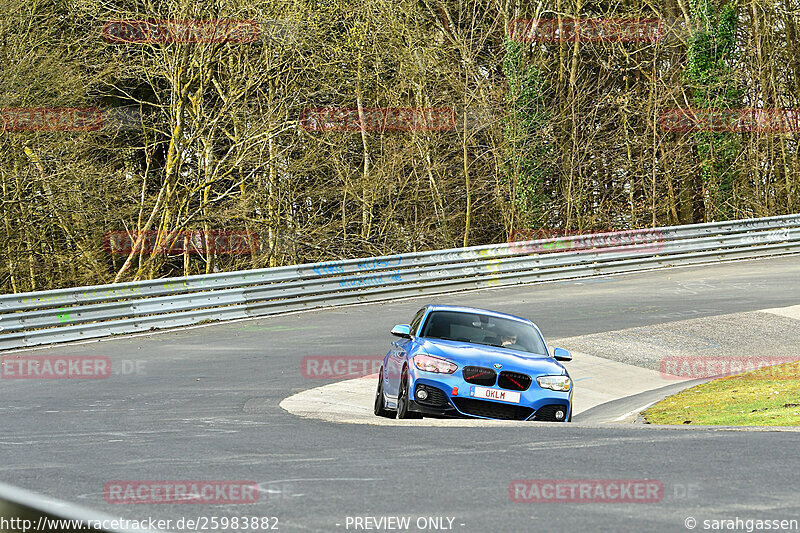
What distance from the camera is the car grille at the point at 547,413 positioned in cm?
1130

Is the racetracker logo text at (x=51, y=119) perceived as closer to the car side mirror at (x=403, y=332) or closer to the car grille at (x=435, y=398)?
the car side mirror at (x=403, y=332)

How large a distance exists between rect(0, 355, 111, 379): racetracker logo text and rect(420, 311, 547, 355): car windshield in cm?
602

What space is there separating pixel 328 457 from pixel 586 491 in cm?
232

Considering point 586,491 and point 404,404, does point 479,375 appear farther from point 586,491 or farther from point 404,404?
point 586,491

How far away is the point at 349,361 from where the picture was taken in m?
17.2

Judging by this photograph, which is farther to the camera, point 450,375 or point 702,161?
point 702,161

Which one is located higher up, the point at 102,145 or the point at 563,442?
the point at 102,145

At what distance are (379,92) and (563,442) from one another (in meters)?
28.0

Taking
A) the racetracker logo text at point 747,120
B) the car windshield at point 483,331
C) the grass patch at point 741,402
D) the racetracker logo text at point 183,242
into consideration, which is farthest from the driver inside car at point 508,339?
the racetracker logo text at point 747,120

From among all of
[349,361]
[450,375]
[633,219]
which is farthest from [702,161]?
[450,375]

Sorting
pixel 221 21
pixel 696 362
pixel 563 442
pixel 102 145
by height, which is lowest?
pixel 696 362

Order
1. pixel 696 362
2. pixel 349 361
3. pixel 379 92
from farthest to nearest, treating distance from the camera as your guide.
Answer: pixel 379 92
pixel 696 362
pixel 349 361

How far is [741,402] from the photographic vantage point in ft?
45.4

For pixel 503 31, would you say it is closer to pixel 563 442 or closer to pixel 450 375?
pixel 450 375
